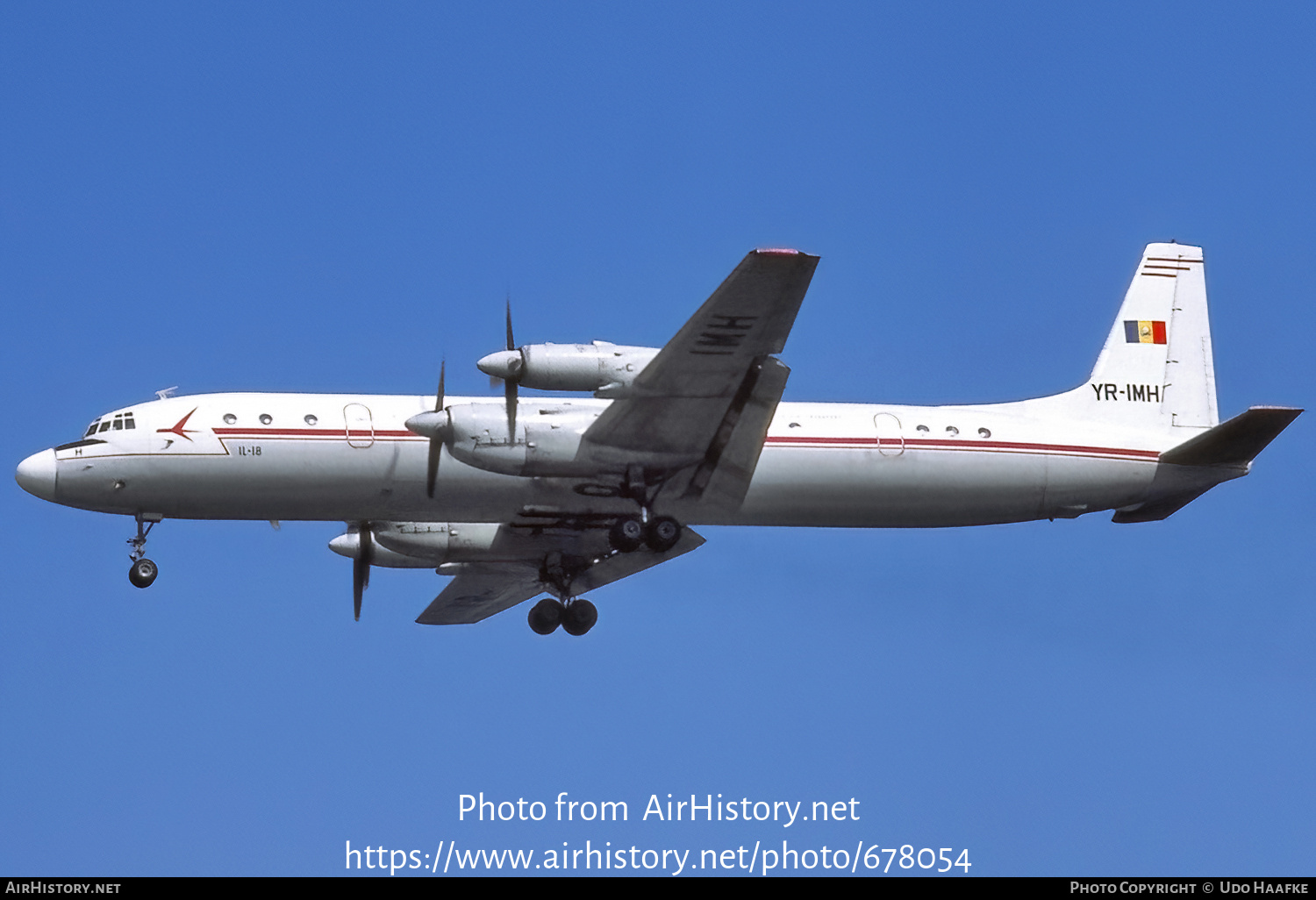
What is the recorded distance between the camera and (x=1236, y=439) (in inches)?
1252

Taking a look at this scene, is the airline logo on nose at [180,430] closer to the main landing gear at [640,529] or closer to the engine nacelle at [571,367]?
the engine nacelle at [571,367]

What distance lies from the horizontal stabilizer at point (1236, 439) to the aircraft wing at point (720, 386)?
349 inches

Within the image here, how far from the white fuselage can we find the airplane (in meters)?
0.04

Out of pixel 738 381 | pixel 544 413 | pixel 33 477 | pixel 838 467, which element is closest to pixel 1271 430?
pixel 838 467

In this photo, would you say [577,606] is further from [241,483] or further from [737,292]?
[737,292]

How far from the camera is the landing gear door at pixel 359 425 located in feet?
97.8

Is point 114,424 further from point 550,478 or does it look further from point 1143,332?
point 1143,332

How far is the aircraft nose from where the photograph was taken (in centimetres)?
2994

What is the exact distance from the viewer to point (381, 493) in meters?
30.0

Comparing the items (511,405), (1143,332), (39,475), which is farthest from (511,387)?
(1143,332)

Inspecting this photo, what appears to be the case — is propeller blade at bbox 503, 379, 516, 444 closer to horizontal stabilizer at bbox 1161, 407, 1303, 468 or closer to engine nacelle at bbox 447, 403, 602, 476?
engine nacelle at bbox 447, 403, 602, 476

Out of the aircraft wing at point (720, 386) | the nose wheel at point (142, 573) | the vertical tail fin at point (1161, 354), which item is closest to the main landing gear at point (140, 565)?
the nose wheel at point (142, 573)

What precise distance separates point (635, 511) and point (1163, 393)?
459 inches

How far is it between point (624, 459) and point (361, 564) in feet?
21.8
